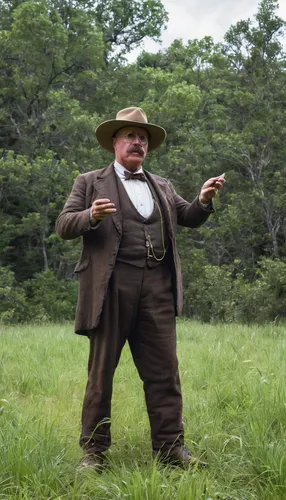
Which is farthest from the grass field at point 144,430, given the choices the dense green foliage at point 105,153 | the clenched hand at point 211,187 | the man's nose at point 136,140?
the dense green foliage at point 105,153

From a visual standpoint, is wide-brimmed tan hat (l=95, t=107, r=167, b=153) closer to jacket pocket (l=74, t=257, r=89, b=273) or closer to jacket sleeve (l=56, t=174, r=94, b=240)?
jacket sleeve (l=56, t=174, r=94, b=240)

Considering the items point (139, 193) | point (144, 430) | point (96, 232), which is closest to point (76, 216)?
point (96, 232)

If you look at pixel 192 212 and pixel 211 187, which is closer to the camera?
pixel 211 187

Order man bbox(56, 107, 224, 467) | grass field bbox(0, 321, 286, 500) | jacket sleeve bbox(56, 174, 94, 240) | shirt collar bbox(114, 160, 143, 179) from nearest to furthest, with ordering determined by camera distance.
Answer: grass field bbox(0, 321, 286, 500), jacket sleeve bbox(56, 174, 94, 240), man bbox(56, 107, 224, 467), shirt collar bbox(114, 160, 143, 179)

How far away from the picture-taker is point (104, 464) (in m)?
3.68

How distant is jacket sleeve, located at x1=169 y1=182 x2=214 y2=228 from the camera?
403 cm

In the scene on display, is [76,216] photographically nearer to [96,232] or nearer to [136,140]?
[96,232]

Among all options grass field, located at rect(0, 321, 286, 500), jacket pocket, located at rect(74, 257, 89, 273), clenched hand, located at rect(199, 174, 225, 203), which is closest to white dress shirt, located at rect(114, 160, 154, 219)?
clenched hand, located at rect(199, 174, 225, 203)

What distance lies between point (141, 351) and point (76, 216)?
909 millimetres

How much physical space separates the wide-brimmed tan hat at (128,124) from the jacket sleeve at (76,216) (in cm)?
30

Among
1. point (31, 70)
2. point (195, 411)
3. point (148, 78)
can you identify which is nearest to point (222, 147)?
point (148, 78)

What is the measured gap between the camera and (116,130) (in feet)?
13.1

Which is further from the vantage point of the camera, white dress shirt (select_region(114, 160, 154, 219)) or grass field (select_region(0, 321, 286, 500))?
white dress shirt (select_region(114, 160, 154, 219))

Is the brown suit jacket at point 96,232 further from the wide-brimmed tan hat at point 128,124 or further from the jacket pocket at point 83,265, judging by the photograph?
the wide-brimmed tan hat at point 128,124
